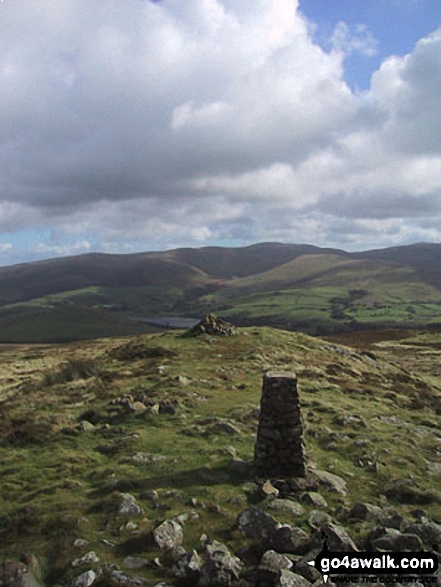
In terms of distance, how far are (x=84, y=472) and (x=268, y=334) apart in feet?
110

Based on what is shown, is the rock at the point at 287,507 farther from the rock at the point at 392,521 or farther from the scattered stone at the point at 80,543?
the scattered stone at the point at 80,543

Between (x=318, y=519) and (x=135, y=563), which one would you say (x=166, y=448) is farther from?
(x=135, y=563)

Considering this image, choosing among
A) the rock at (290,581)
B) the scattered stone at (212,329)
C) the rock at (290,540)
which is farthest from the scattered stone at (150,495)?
the scattered stone at (212,329)

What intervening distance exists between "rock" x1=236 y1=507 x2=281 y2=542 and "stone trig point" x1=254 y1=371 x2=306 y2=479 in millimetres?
2370

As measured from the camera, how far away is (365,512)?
38.0 feet

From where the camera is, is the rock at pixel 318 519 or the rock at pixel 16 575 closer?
the rock at pixel 16 575

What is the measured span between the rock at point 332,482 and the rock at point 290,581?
195 inches

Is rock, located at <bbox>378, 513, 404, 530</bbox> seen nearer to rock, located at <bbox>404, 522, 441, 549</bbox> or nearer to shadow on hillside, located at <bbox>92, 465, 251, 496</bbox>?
rock, located at <bbox>404, 522, 441, 549</bbox>

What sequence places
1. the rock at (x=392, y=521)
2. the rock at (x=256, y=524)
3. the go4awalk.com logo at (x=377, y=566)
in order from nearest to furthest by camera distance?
the go4awalk.com logo at (x=377, y=566) < the rock at (x=256, y=524) < the rock at (x=392, y=521)

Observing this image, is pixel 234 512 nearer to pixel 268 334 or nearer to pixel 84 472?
pixel 84 472

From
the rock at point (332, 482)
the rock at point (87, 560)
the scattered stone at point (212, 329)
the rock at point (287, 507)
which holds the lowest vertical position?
the rock at point (332, 482)

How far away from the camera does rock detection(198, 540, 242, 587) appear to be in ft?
28.3

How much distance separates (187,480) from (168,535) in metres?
3.15

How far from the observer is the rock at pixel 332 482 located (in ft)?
43.3
